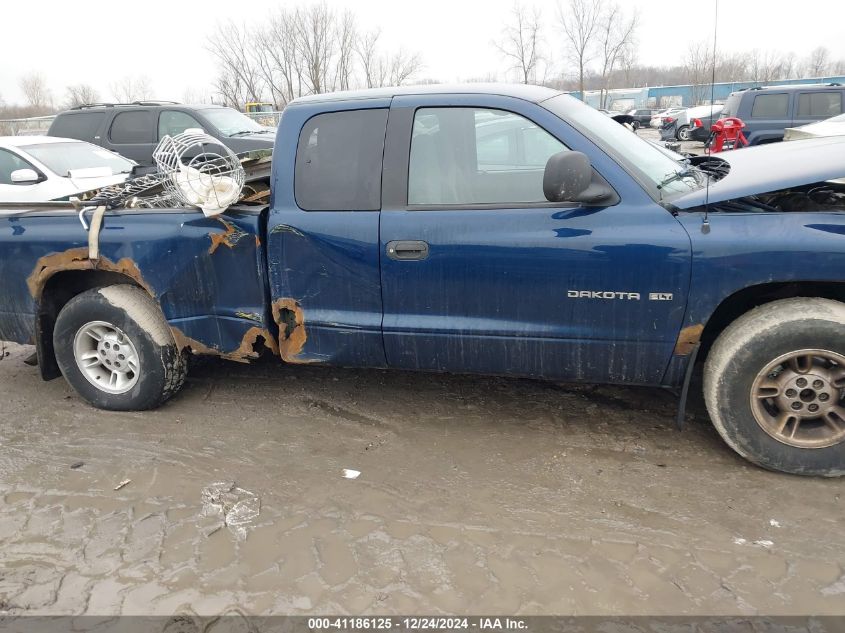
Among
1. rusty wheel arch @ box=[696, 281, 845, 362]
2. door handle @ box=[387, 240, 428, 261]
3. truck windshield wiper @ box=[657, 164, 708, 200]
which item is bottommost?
rusty wheel arch @ box=[696, 281, 845, 362]

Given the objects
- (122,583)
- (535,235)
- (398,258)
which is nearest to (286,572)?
(122,583)

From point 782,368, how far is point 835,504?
0.63 metres

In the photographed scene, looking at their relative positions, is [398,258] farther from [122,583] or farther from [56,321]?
[56,321]

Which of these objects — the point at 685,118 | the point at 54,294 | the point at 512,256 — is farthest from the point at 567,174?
the point at 685,118

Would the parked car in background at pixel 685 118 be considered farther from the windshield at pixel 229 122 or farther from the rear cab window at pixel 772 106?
the windshield at pixel 229 122

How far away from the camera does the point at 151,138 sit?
424 inches

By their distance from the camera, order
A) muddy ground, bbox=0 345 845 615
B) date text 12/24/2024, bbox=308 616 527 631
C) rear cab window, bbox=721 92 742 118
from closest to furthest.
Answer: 1. date text 12/24/2024, bbox=308 616 527 631
2. muddy ground, bbox=0 345 845 615
3. rear cab window, bbox=721 92 742 118

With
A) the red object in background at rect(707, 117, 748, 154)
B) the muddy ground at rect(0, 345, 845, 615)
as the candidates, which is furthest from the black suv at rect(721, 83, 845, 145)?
the muddy ground at rect(0, 345, 845, 615)

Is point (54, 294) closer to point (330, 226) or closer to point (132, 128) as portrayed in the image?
point (330, 226)

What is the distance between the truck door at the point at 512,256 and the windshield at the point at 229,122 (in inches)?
342

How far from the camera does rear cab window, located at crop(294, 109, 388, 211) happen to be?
334 cm

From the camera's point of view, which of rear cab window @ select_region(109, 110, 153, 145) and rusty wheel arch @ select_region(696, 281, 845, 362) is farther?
rear cab window @ select_region(109, 110, 153, 145)

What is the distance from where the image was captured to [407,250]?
3225 millimetres

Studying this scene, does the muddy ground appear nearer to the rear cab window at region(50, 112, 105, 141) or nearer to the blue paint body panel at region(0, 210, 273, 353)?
the blue paint body panel at region(0, 210, 273, 353)
